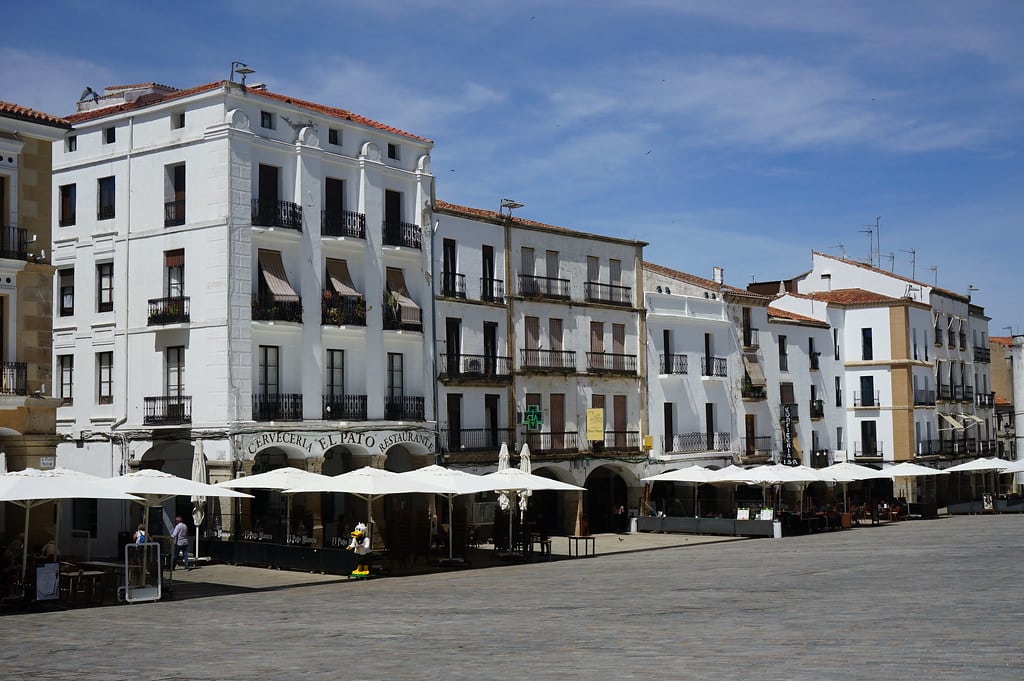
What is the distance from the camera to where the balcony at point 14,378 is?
32.4 m

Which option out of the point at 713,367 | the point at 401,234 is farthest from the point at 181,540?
the point at 713,367

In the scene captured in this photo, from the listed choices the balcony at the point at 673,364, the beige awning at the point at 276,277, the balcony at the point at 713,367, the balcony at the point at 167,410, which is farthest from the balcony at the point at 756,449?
the balcony at the point at 167,410

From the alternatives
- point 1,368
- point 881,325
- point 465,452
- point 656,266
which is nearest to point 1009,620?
point 1,368

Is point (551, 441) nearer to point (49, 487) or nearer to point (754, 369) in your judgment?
point (754, 369)

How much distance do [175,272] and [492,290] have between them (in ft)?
44.5

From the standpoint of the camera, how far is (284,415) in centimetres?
4116

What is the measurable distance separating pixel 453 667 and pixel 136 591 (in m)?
12.7

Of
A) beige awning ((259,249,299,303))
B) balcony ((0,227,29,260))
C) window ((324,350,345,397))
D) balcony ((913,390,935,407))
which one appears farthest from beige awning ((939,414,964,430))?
balcony ((0,227,29,260))

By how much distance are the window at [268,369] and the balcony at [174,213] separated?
499cm

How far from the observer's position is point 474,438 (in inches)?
1916

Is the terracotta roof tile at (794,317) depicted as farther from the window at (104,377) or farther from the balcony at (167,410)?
the window at (104,377)

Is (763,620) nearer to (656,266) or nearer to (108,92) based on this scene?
(108,92)

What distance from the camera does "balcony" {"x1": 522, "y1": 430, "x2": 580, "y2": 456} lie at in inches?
2003

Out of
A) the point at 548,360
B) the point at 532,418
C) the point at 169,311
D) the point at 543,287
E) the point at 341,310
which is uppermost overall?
the point at 543,287
